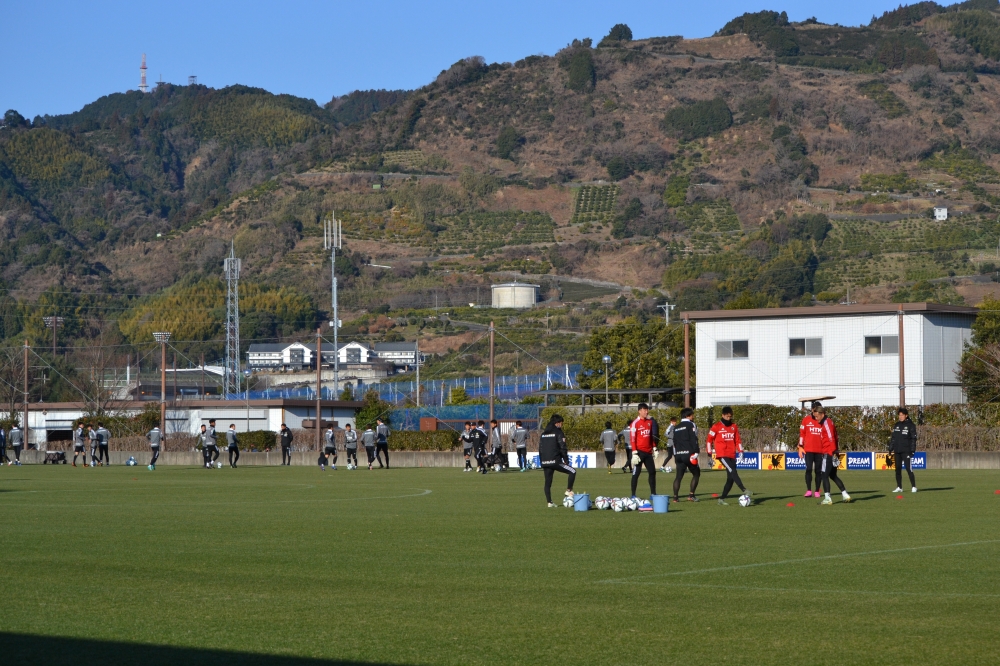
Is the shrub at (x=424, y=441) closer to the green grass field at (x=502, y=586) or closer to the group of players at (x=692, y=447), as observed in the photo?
the group of players at (x=692, y=447)

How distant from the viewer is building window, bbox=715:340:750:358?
6812cm

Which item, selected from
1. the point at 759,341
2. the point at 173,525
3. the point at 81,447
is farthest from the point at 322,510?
the point at 759,341

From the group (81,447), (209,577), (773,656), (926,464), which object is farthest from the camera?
(81,447)

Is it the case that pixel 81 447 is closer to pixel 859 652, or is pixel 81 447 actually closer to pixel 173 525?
pixel 173 525

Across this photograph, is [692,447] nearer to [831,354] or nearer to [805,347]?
[831,354]

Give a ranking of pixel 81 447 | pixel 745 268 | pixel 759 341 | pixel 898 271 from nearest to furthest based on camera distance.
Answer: pixel 81 447 < pixel 759 341 < pixel 898 271 < pixel 745 268

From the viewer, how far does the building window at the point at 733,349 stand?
68.1m

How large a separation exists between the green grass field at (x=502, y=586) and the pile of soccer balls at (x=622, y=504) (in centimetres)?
51

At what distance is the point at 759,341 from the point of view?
67.7 m

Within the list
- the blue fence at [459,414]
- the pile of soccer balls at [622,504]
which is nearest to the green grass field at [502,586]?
the pile of soccer balls at [622,504]

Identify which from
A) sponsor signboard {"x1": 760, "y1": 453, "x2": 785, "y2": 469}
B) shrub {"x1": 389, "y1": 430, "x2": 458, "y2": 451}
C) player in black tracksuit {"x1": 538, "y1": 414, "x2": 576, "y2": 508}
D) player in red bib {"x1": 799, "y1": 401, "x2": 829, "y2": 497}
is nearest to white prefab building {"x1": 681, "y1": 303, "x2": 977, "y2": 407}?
shrub {"x1": 389, "y1": 430, "x2": 458, "y2": 451}

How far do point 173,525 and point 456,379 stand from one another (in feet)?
382

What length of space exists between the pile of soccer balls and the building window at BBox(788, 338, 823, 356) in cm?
4626

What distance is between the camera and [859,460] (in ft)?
145
